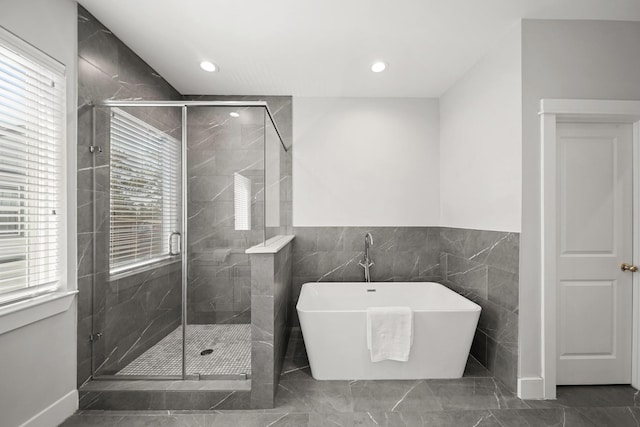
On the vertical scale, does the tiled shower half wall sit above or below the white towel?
above

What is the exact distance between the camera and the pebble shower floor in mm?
2182

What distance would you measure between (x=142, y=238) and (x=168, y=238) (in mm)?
190

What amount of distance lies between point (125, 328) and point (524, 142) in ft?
10.3

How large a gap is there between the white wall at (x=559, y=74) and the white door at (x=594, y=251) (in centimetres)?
24

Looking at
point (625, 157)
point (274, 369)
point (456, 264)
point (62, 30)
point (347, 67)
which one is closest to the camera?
point (62, 30)

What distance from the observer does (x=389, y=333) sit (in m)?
2.30

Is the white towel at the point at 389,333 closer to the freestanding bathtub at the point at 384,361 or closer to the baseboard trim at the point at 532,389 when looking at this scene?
the freestanding bathtub at the point at 384,361

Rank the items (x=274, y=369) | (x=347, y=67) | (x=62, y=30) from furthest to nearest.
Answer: (x=347, y=67) → (x=274, y=369) → (x=62, y=30)

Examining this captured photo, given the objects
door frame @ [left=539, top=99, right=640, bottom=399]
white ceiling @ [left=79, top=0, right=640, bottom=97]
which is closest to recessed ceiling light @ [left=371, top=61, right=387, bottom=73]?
white ceiling @ [left=79, top=0, right=640, bottom=97]

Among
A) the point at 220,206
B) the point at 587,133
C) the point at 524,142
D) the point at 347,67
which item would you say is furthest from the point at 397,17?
the point at 220,206

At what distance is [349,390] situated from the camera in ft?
7.46

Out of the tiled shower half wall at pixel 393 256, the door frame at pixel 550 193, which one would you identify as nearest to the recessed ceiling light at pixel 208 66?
the tiled shower half wall at pixel 393 256

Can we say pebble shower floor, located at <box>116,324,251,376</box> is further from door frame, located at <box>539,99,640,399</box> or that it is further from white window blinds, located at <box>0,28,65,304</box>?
door frame, located at <box>539,99,640,399</box>

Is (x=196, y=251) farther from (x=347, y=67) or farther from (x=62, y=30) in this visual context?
(x=347, y=67)
